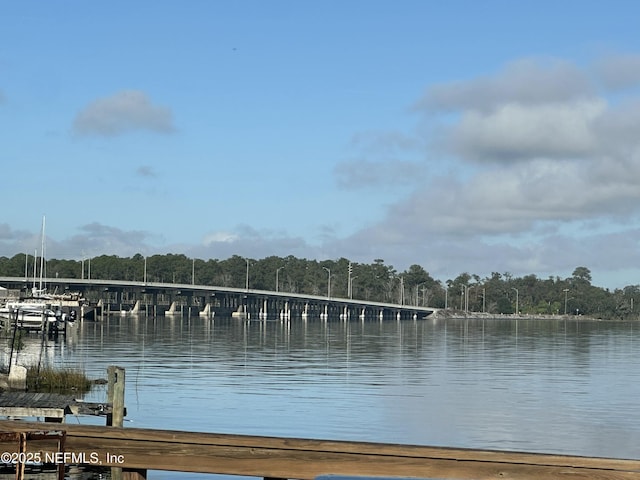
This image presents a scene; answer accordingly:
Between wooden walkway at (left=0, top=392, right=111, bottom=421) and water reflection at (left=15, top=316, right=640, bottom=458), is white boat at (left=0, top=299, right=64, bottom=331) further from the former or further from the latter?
wooden walkway at (left=0, top=392, right=111, bottom=421)

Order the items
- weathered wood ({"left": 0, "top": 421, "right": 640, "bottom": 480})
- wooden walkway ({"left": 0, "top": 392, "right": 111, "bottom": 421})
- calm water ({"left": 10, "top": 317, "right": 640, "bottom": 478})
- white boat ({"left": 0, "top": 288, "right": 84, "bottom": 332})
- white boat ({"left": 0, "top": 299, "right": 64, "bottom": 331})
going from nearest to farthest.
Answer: weathered wood ({"left": 0, "top": 421, "right": 640, "bottom": 480}) < wooden walkway ({"left": 0, "top": 392, "right": 111, "bottom": 421}) < calm water ({"left": 10, "top": 317, "right": 640, "bottom": 478}) < white boat ({"left": 0, "top": 288, "right": 84, "bottom": 332}) < white boat ({"left": 0, "top": 299, "right": 64, "bottom": 331})

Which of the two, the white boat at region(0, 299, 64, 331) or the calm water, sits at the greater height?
the white boat at region(0, 299, 64, 331)

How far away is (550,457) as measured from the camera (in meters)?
7.48

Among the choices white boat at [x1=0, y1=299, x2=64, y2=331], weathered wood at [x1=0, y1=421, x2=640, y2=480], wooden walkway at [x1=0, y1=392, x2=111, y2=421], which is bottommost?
wooden walkway at [x1=0, y1=392, x2=111, y2=421]

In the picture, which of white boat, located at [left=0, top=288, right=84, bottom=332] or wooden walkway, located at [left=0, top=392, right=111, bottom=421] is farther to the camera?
white boat, located at [left=0, top=288, right=84, bottom=332]

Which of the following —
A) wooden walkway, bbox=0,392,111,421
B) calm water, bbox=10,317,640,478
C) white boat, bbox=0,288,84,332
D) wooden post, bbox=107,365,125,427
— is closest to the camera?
wooden walkway, bbox=0,392,111,421

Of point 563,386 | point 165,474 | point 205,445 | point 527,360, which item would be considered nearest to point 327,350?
point 527,360

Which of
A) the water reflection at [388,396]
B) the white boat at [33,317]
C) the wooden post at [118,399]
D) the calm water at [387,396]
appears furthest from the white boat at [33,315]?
the wooden post at [118,399]

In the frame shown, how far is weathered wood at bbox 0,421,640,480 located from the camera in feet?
24.3

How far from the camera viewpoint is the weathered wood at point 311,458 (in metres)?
7.42

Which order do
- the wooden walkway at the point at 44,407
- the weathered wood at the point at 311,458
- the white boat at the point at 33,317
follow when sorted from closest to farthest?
the weathered wood at the point at 311,458, the wooden walkway at the point at 44,407, the white boat at the point at 33,317

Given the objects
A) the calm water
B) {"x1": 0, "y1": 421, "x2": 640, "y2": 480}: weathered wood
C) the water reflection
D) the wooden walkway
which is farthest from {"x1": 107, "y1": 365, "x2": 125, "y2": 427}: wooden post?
{"x1": 0, "y1": 421, "x2": 640, "y2": 480}: weathered wood

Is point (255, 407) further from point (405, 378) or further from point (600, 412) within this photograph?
point (405, 378)

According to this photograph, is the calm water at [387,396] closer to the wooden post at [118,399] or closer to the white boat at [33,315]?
the wooden post at [118,399]
